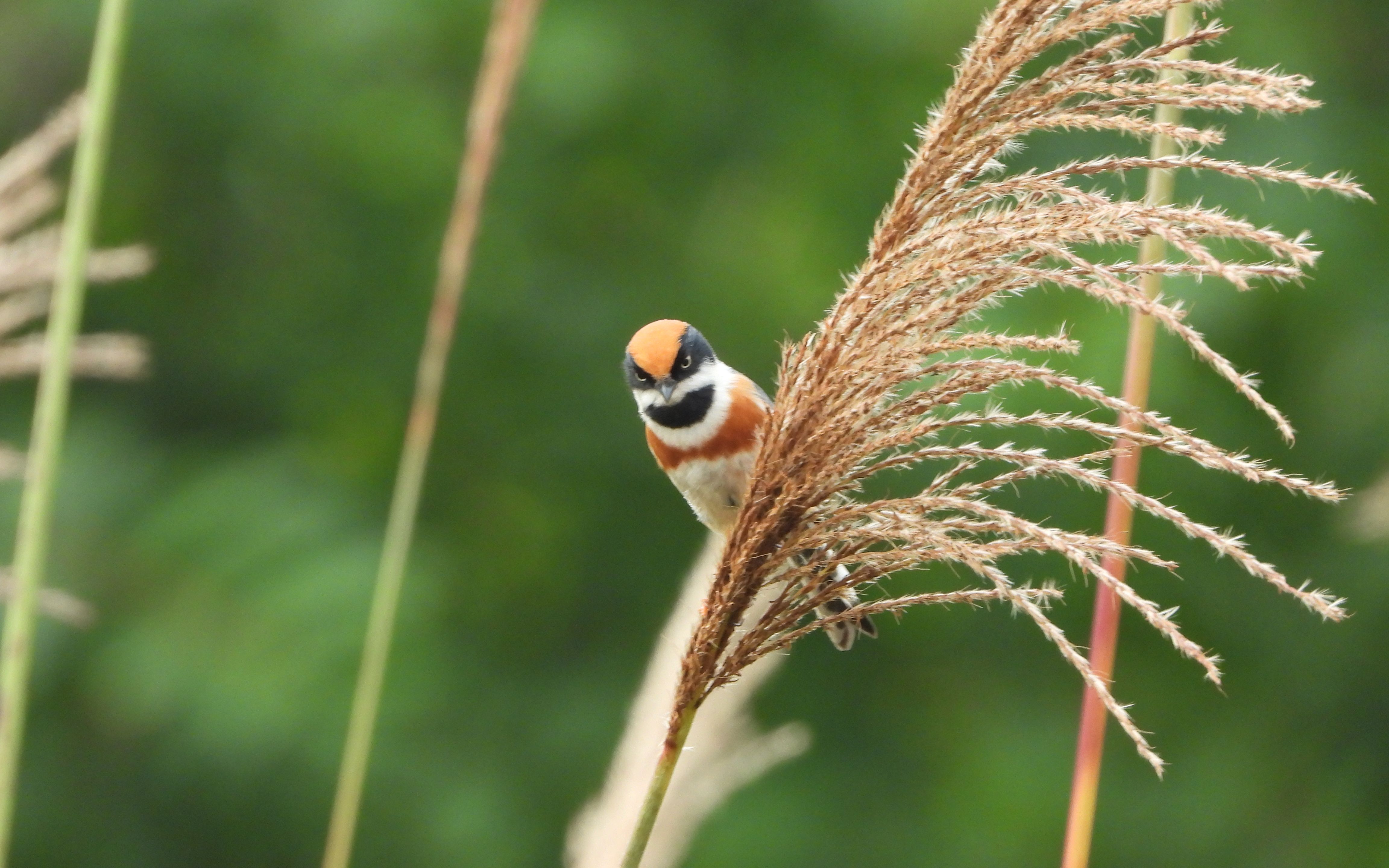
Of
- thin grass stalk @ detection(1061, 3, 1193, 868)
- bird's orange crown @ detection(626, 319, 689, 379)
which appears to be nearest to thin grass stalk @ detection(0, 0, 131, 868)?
thin grass stalk @ detection(1061, 3, 1193, 868)

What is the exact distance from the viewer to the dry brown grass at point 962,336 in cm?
121

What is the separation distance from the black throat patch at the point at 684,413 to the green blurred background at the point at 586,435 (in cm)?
313

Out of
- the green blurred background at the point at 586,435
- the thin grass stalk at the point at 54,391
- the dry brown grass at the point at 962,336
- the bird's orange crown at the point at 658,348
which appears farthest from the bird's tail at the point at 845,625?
the green blurred background at the point at 586,435

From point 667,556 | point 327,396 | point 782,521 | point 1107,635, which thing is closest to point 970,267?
point 782,521

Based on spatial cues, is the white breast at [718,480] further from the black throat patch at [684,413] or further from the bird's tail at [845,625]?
the bird's tail at [845,625]

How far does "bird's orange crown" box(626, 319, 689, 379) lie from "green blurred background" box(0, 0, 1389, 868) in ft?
10.5

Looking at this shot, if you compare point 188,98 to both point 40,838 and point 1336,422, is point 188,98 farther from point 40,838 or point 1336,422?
point 1336,422

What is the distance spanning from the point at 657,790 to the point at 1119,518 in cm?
53

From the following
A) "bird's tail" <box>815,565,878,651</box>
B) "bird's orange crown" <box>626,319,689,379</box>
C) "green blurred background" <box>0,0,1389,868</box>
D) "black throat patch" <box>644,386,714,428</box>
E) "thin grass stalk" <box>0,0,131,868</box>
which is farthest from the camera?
"green blurred background" <box>0,0,1389,868</box>

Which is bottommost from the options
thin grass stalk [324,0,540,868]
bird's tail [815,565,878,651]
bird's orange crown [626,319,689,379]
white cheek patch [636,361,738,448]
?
bird's tail [815,565,878,651]

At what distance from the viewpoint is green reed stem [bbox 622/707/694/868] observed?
3.94 feet

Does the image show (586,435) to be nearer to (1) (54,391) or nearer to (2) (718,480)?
(2) (718,480)

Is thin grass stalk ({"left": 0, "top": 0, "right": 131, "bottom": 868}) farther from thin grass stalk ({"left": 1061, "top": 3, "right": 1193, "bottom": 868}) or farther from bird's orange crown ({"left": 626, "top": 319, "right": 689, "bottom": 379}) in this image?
bird's orange crown ({"left": 626, "top": 319, "right": 689, "bottom": 379})

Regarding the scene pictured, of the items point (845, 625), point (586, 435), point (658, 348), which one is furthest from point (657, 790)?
point (586, 435)
